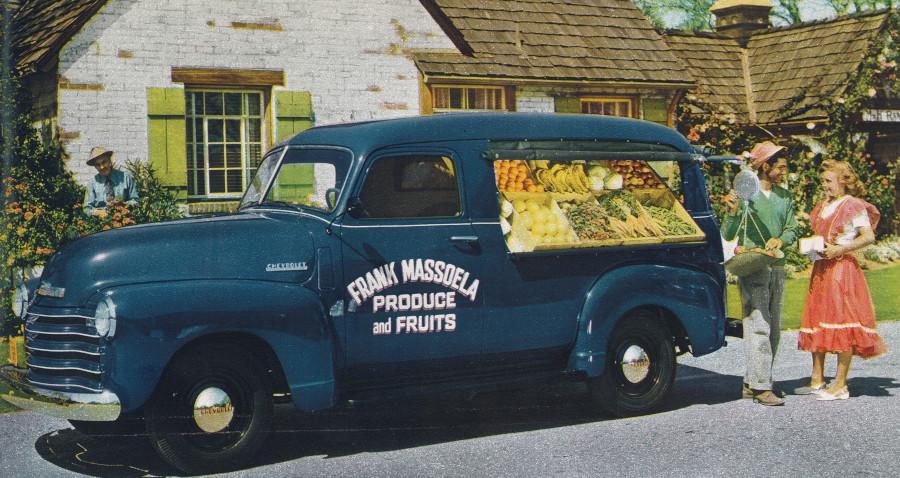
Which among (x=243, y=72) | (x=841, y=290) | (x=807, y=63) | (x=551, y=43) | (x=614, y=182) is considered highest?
(x=807, y=63)

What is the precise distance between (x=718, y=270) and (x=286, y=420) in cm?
326

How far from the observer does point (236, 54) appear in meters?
12.8

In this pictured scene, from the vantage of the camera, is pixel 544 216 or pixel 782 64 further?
pixel 782 64

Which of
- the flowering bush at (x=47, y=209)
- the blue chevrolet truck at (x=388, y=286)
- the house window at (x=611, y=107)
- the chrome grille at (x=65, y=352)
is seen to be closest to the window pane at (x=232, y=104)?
the flowering bush at (x=47, y=209)

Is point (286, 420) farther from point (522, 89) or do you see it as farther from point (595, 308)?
point (522, 89)

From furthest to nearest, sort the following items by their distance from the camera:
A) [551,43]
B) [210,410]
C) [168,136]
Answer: [551,43], [168,136], [210,410]

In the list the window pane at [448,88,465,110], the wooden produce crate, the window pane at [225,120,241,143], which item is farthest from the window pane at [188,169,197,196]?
the wooden produce crate

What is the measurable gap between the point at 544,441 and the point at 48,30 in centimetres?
874

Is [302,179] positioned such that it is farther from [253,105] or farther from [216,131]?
[253,105]

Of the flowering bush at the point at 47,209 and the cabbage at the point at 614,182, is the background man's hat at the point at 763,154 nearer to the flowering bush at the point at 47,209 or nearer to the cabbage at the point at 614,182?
the cabbage at the point at 614,182

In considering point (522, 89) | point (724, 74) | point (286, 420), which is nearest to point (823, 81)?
point (724, 74)

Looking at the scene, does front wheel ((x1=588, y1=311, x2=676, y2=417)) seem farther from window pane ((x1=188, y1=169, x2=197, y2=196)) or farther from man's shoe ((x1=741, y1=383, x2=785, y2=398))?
window pane ((x1=188, y1=169, x2=197, y2=196))

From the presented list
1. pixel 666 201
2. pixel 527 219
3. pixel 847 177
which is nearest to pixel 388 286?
pixel 527 219

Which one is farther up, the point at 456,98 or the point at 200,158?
the point at 456,98
